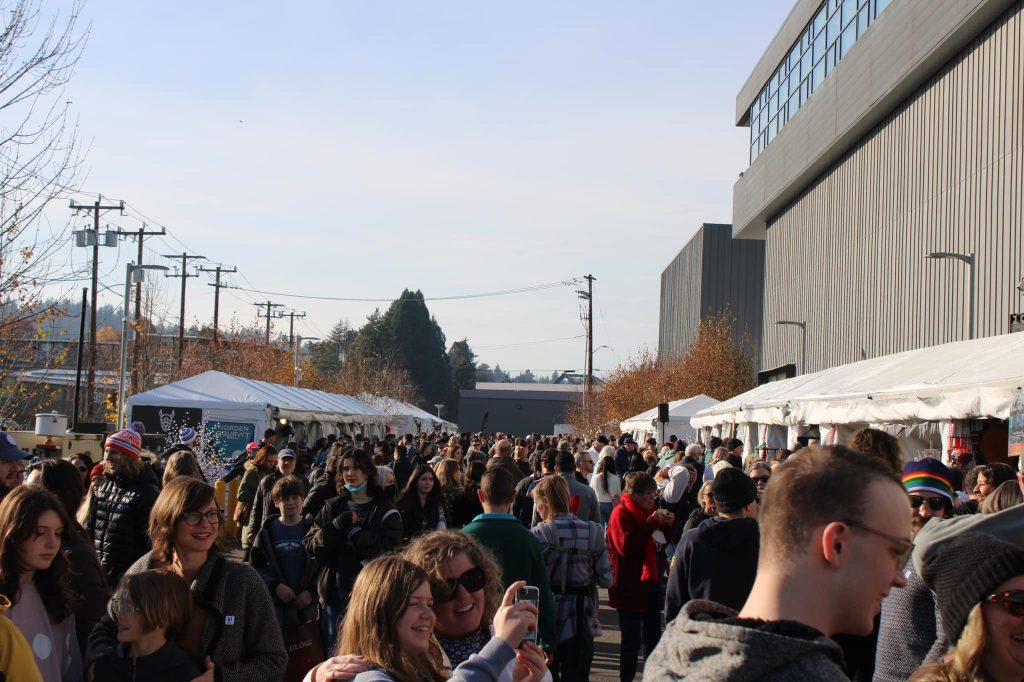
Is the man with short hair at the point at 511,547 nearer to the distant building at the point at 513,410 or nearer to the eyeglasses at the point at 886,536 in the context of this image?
the eyeglasses at the point at 886,536

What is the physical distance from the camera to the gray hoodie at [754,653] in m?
1.92

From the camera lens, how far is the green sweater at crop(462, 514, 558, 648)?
6.49 meters

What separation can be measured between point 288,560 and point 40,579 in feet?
9.51

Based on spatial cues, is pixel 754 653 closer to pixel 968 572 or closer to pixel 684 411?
pixel 968 572

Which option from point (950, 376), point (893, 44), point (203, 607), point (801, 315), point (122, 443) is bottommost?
point (203, 607)

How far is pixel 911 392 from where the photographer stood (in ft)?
41.5

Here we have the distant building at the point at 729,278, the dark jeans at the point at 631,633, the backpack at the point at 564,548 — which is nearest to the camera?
the backpack at the point at 564,548

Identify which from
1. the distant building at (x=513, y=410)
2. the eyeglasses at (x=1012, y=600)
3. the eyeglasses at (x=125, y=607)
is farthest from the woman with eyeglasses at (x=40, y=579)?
the distant building at (x=513, y=410)

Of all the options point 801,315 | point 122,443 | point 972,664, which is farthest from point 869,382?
point 801,315

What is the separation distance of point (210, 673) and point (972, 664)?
302cm

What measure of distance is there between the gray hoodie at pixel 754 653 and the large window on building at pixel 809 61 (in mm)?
30663

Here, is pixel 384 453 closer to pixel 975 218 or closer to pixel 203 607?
pixel 203 607

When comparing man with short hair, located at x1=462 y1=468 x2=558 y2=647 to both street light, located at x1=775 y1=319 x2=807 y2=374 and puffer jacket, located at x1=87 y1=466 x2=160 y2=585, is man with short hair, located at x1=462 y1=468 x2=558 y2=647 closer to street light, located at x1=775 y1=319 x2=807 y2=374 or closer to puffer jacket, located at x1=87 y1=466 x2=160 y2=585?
puffer jacket, located at x1=87 y1=466 x2=160 y2=585

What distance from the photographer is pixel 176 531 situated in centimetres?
515
